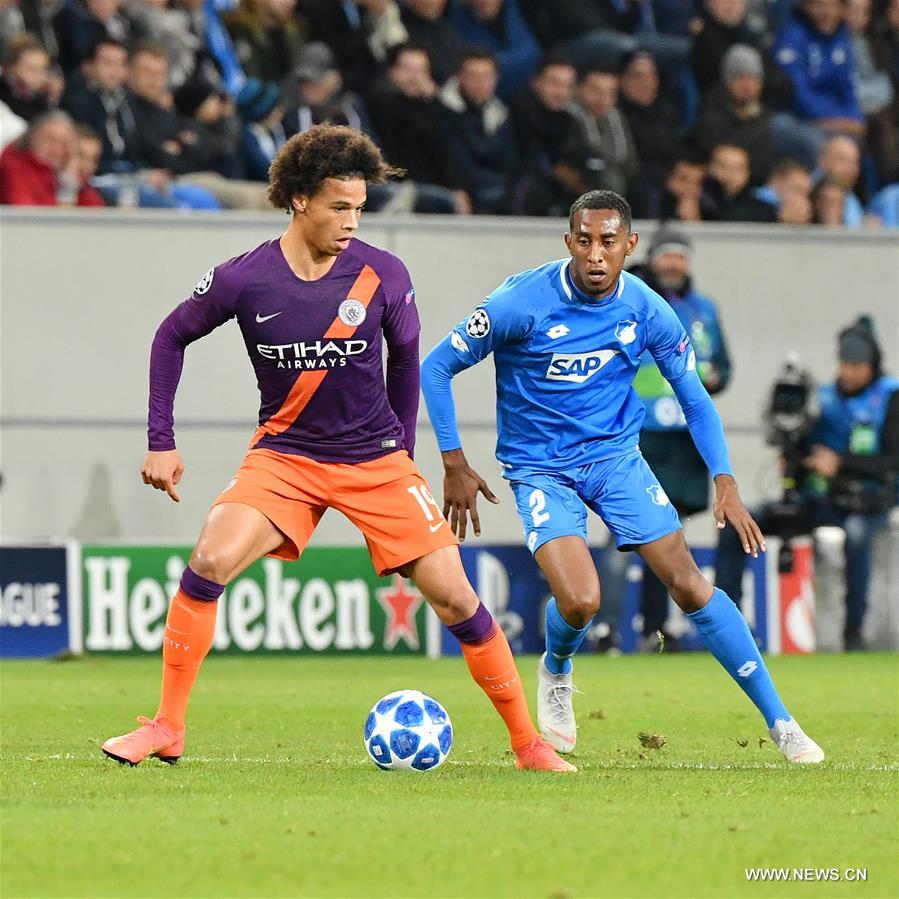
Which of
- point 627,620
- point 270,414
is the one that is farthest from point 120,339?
point 270,414

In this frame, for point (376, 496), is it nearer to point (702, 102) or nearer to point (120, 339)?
point (120, 339)

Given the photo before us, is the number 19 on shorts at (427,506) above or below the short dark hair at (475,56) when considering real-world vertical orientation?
below

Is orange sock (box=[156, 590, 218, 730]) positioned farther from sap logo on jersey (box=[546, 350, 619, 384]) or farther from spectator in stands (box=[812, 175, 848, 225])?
spectator in stands (box=[812, 175, 848, 225])

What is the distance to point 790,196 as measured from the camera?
16906 mm

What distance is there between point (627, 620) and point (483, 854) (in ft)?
29.4

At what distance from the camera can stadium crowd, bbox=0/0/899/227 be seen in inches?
594

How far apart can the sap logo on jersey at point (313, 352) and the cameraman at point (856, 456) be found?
26.6ft

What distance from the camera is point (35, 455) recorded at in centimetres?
1534

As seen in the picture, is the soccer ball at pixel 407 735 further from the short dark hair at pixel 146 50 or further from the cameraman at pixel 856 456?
the short dark hair at pixel 146 50

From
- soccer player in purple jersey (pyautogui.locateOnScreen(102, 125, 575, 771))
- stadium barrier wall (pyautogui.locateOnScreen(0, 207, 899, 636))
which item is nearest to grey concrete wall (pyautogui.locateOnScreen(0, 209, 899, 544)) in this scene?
stadium barrier wall (pyautogui.locateOnScreen(0, 207, 899, 636))

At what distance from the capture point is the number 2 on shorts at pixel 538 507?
24.7 ft

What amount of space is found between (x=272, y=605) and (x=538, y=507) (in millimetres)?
6191

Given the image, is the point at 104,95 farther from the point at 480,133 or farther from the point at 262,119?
the point at 480,133

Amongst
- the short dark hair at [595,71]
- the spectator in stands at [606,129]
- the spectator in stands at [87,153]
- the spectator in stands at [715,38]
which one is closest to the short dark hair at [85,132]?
the spectator in stands at [87,153]
